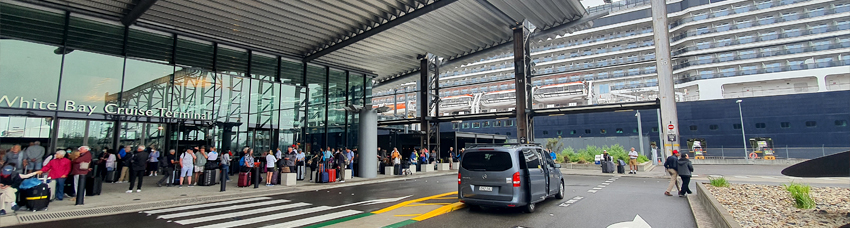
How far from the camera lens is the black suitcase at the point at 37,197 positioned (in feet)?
24.7

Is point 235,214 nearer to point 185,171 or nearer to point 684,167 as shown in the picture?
point 185,171

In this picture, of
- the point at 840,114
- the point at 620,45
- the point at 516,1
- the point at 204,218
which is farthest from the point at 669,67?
the point at 620,45

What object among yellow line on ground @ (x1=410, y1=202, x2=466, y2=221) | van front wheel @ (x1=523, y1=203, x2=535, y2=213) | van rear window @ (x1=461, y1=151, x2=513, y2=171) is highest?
van rear window @ (x1=461, y1=151, x2=513, y2=171)

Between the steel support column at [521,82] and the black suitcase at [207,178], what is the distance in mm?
16819

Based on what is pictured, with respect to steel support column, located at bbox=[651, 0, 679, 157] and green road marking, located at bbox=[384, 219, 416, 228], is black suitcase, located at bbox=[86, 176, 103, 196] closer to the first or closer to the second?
green road marking, located at bbox=[384, 219, 416, 228]

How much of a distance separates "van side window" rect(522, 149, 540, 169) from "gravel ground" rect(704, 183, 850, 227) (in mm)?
3427

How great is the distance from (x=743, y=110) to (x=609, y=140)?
550 inches

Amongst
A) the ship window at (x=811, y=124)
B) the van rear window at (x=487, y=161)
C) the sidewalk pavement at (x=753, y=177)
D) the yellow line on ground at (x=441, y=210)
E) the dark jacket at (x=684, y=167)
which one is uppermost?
the ship window at (x=811, y=124)

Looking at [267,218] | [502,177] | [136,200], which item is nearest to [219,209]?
[267,218]

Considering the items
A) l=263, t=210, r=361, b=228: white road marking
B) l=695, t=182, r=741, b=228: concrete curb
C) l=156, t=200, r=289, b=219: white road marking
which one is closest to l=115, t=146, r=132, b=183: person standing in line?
l=156, t=200, r=289, b=219: white road marking

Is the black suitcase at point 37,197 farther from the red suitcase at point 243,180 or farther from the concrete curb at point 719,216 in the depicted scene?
the concrete curb at point 719,216

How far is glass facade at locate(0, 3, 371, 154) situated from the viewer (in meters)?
13.3

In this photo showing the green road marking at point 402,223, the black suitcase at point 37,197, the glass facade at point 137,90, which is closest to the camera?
the green road marking at point 402,223

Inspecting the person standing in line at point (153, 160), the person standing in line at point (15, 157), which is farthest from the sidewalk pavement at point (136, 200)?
the person standing in line at point (15, 157)
